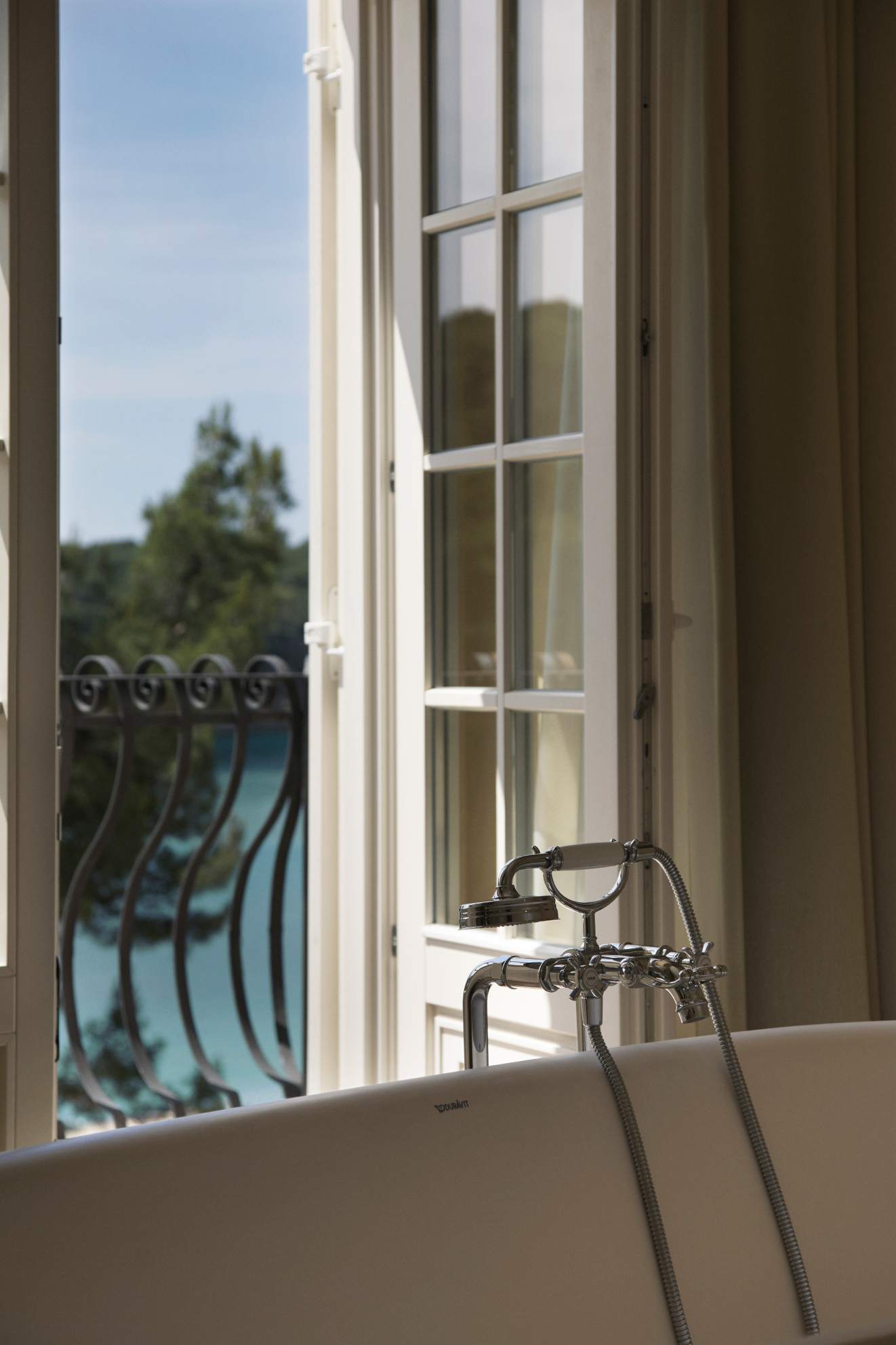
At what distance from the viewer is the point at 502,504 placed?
2.19 meters

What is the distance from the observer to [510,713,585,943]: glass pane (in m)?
2.14

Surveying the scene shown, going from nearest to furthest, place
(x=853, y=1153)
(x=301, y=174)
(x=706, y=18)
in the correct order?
1. (x=853, y=1153)
2. (x=706, y=18)
3. (x=301, y=174)

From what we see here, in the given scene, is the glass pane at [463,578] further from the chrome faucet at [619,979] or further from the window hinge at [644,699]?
the chrome faucet at [619,979]

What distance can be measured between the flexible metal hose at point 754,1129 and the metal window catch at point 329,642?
107 cm

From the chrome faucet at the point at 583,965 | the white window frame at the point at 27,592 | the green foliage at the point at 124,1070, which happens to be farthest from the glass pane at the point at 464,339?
the green foliage at the point at 124,1070

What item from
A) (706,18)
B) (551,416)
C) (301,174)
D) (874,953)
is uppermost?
(301,174)

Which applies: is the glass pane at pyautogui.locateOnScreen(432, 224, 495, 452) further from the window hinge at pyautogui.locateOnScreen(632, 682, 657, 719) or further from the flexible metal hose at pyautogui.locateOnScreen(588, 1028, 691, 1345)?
the flexible metal hose at pyautogui.locateOnScreen(588, 1028, 691, 1345)

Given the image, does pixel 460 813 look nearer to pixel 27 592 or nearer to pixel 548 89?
pixel 27 592

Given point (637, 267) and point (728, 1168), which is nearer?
point (728, 1168)

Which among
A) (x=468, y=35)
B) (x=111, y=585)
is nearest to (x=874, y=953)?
(x=468, y=35)

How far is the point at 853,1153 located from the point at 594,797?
2.20ft

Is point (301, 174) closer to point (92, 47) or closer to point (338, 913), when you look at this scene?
point (92, 47)

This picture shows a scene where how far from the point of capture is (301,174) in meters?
8.55

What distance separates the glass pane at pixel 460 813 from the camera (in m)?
2.29
